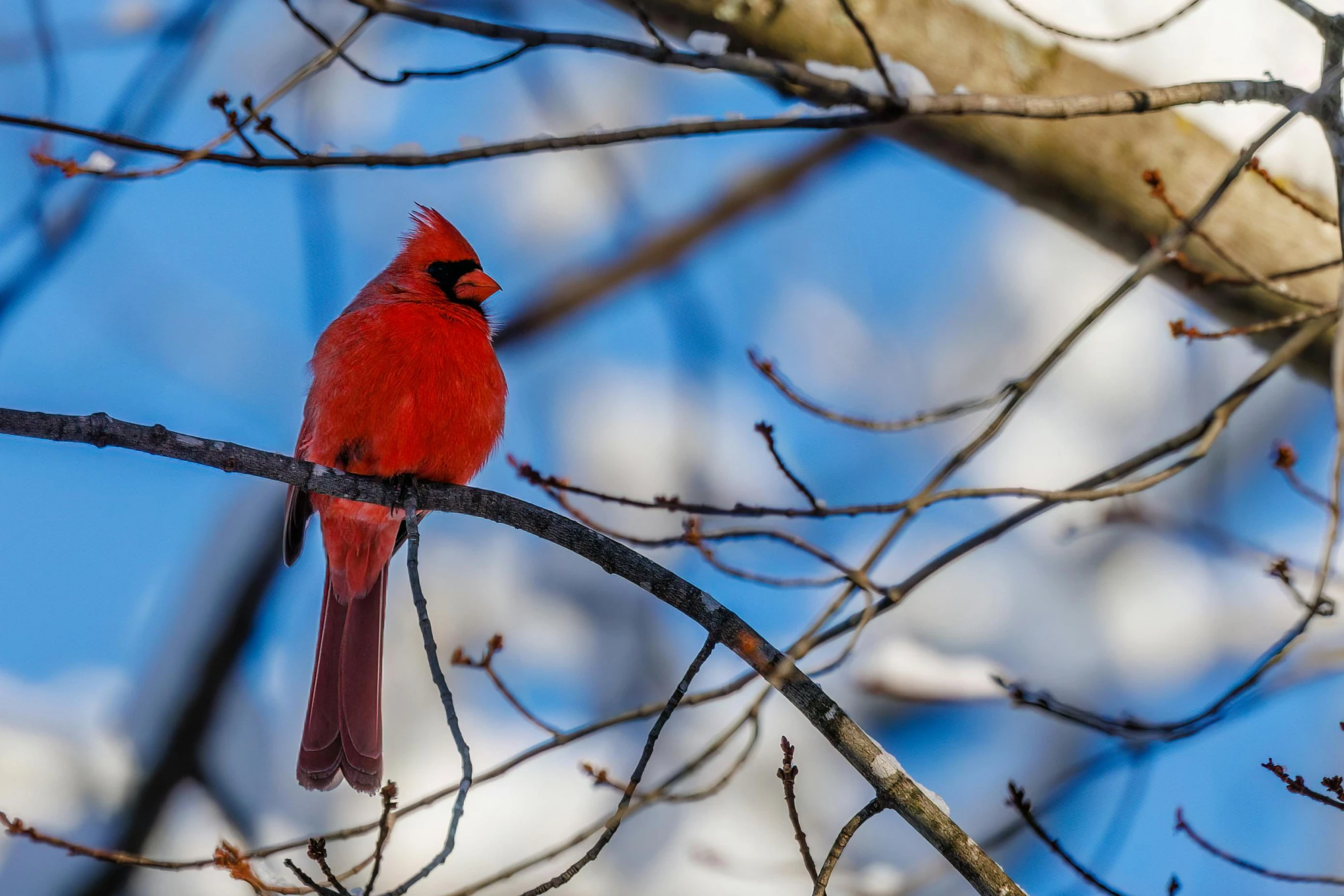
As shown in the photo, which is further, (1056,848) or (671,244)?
(671,244)

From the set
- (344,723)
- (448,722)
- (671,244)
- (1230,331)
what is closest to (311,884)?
(448,722)

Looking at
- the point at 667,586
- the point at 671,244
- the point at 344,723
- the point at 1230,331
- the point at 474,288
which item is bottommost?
the point at 667,586

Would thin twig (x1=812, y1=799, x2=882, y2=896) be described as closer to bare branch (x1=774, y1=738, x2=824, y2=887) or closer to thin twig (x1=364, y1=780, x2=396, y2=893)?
bare branch (x1=774, y1=738, x2=824, y2=887)

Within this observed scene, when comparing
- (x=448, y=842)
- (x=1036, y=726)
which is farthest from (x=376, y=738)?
(x=1036, y=726)

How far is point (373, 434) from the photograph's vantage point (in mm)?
2914

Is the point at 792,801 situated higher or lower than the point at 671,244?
lower

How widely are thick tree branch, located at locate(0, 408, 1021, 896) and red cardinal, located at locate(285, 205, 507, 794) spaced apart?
564 mm

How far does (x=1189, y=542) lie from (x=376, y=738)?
3.18 meters

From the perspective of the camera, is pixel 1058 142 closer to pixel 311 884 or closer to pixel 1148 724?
pixel 1148 724

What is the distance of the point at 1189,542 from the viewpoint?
14.4 ft

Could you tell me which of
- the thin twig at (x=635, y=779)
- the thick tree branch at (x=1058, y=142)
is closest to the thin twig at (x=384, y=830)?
the thin twig at (x=635, y=779)

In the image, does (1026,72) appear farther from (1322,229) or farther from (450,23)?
(450,23)

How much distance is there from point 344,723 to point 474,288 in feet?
4.22

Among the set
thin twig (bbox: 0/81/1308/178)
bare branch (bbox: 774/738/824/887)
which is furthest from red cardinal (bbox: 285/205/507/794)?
bare branch (bbox: 774/738/824/887)
